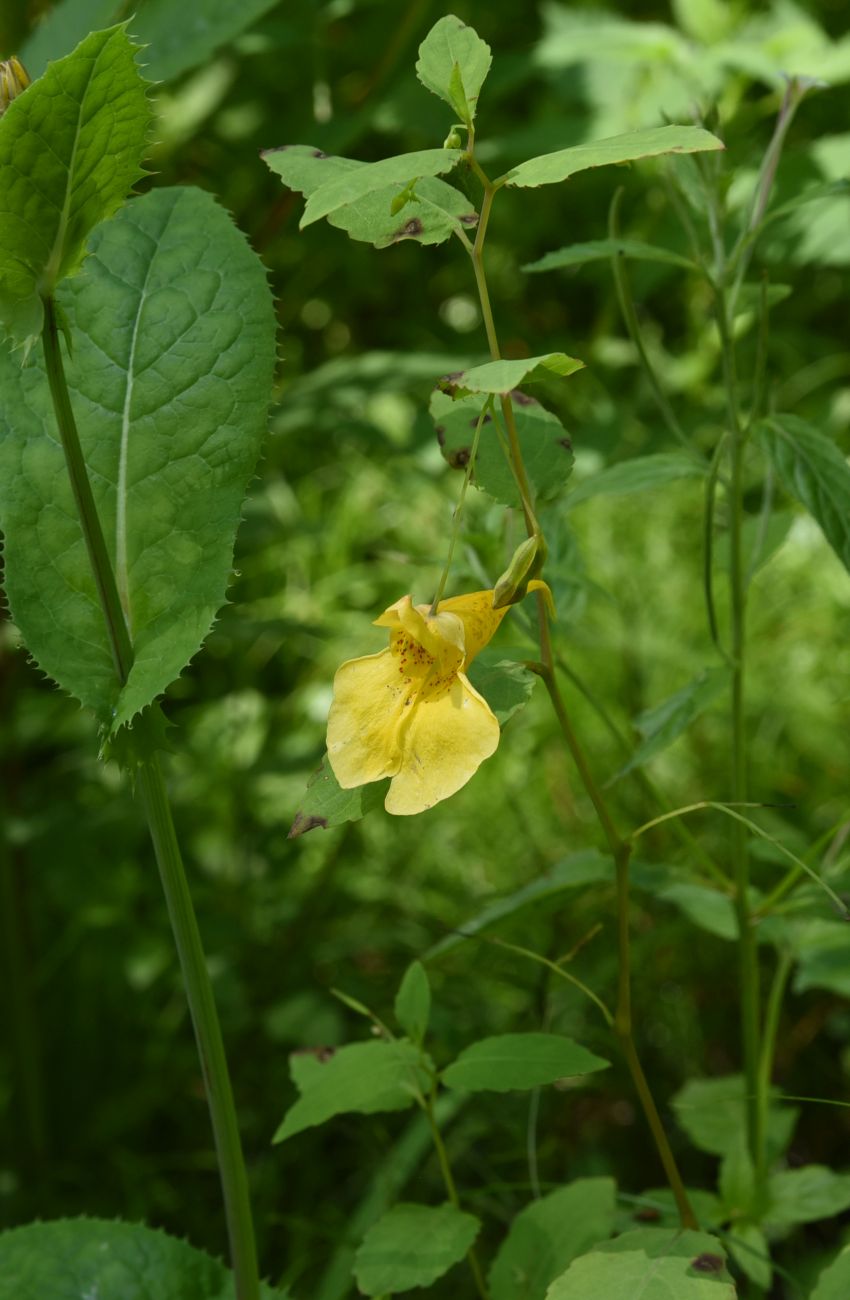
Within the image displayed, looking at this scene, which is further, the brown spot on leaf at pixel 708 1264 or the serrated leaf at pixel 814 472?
the serrated leaf at pixel 814 472

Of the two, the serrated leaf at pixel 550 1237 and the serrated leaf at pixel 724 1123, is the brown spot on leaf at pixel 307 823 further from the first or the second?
the serrated leaf at pixel 724 1123

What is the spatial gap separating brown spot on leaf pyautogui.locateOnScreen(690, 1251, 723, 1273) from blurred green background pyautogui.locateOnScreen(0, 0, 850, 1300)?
0.33 m

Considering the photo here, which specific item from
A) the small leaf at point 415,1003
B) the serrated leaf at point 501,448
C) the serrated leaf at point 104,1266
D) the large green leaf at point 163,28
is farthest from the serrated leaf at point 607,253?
the serrated leaf at point 104,1266

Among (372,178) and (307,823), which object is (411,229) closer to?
(372,178)

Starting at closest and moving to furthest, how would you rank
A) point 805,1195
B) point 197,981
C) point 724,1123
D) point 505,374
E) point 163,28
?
point 505,374 → point 197,981 → point 805,1195 → point 724,1123 → point 163,28

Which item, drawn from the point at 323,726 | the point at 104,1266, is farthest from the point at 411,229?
the point at 323,726

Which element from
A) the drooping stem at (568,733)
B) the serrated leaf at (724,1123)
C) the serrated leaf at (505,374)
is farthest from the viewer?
the serrated leaf at (724,1123)

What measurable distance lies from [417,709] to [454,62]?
368 millimetres

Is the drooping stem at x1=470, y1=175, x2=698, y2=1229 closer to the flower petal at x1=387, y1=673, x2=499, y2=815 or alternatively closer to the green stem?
the flower petal at x1=387, y1=673, x2=499, y2=815

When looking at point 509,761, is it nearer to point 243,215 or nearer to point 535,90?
point 243,215

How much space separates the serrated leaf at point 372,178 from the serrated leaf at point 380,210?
42mm

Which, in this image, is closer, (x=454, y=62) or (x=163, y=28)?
(x=454, y=62)

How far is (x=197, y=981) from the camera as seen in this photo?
2.74 feet

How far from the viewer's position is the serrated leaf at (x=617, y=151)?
64cm
